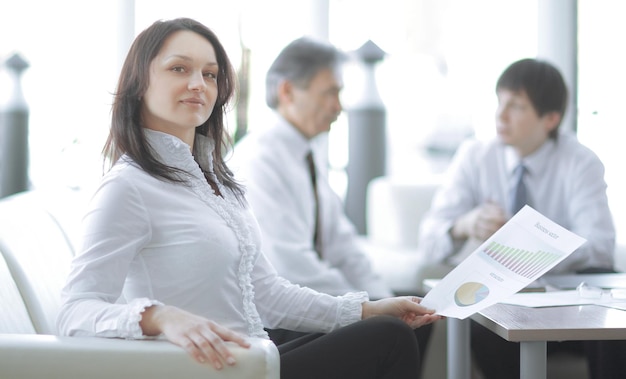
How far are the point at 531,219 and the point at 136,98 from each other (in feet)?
2.67

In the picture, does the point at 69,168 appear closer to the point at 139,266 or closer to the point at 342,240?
the point at 342,240

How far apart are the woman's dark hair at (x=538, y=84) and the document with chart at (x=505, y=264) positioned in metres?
1.32

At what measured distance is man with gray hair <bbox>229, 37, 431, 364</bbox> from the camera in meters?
2.61

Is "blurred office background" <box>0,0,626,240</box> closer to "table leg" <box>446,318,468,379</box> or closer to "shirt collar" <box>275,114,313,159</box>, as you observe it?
"shirt collar" <box>275,114,313,159</box>

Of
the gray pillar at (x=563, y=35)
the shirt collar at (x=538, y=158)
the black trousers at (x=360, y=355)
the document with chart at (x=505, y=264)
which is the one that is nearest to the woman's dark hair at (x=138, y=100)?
the black trousers at (x=360, y=355)

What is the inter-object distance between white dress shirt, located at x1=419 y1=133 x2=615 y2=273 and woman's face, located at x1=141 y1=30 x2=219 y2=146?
1.46m

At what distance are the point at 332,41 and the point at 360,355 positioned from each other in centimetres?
377

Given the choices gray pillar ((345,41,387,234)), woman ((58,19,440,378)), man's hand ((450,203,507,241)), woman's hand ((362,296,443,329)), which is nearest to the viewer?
woman ((58,19,440,378))

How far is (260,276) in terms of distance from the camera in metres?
1.77

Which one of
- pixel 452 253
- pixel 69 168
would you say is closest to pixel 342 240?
pixel 452 253

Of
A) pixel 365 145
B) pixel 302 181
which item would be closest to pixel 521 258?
pixel 302 181

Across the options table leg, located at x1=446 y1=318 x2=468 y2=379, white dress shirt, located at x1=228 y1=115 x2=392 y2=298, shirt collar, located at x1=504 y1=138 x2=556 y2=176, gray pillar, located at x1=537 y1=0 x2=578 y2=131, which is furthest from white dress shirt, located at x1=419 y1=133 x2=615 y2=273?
gray pillar, located at x1=537 y1=0 x2=578 y2=131

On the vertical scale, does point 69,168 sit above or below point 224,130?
Result: below

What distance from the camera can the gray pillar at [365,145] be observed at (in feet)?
15.3
